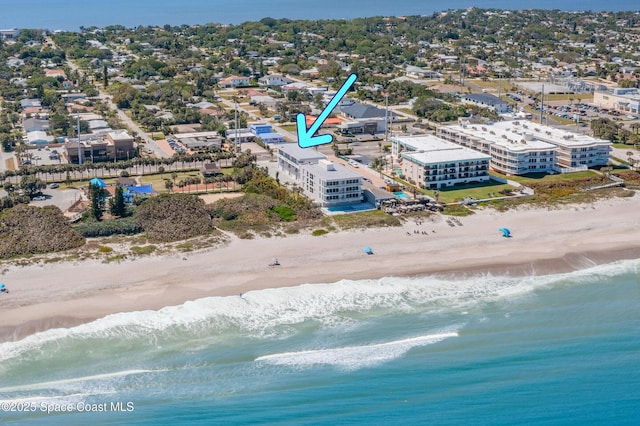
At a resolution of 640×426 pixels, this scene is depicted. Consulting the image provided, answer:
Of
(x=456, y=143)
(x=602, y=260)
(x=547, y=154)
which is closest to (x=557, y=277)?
(x=602, y=260)

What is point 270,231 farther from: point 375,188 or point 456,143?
point 456,143

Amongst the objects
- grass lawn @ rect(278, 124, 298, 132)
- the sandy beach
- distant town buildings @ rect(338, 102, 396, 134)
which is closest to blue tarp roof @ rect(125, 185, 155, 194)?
the sandy beach

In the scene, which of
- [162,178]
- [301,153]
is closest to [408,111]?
[301,153]

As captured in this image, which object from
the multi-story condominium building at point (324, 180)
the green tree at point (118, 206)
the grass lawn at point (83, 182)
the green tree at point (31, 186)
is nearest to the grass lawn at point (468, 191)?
the multi-story condominium building at point (324, 180)

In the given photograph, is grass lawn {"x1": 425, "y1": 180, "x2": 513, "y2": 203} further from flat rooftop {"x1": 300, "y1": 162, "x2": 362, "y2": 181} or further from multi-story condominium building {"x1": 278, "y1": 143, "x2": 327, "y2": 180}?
multi-story condominium building {"x1": 278, "y1": 143, "x2": 327, "y2": 180}

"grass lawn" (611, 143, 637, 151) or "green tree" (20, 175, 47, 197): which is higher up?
"green tree" (20, 175, 47, 197)

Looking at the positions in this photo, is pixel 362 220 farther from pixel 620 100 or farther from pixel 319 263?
pixel 620 100

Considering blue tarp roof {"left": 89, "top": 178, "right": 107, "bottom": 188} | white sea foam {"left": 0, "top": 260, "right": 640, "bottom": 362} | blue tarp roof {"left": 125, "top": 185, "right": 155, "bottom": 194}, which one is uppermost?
blue tarp roof {"left": 89, "top": 178, "right": 107, "bottom": 188}
